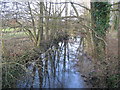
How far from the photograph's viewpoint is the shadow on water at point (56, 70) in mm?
2152

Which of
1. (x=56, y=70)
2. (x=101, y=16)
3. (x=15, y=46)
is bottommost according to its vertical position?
(x=56, y=70)

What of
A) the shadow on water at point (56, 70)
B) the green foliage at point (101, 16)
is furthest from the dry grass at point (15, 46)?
the green foliage at point (101, 16)

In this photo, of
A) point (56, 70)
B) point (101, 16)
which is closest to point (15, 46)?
point (56, 70)

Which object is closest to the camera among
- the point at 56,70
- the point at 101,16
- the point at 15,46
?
the point at 15,46

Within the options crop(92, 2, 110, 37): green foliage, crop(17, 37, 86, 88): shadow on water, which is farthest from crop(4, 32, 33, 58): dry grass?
crop(92, 2, 110, 37): green foliage

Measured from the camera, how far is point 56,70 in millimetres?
2566

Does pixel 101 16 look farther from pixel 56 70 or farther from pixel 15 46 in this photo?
pixel 15 46

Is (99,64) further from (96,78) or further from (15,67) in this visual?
(15,67)

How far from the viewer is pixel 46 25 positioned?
9.87 feet

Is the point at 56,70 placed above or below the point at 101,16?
below

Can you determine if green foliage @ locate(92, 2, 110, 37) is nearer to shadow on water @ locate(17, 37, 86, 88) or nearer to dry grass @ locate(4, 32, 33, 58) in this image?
shadow on water @ locate(17, 37, 86, 88)

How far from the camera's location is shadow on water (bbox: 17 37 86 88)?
215 centimetres

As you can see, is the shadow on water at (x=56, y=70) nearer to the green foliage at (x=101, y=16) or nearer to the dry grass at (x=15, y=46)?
the dry grass at (x=15, y=46)

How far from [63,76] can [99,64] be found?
624 mm
